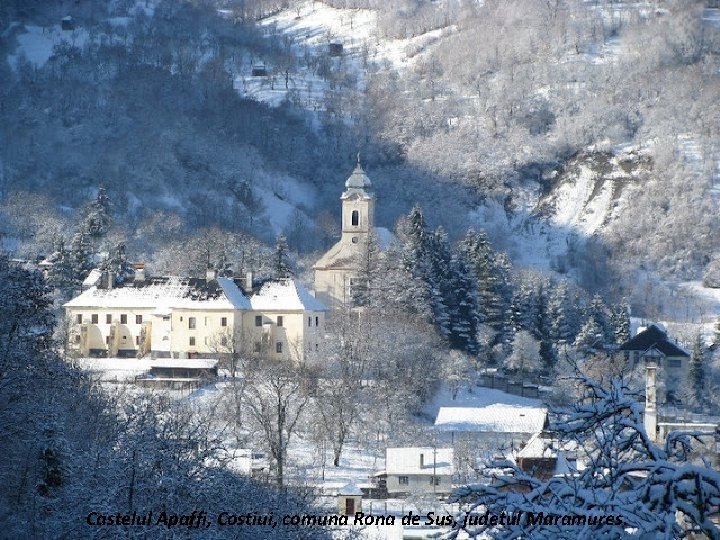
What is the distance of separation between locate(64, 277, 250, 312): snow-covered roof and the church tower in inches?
335

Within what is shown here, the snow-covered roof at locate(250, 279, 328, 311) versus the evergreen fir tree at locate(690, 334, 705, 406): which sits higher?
the snow-covered roof at locate(250, 279, 328, 311)

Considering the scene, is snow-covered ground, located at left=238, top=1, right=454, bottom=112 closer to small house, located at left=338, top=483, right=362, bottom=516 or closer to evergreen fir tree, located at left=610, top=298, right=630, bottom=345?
evergreen fir tree, located at left=610, top=298, right=630, bottom=345

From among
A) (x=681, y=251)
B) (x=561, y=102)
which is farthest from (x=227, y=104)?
(x=681, y=251)

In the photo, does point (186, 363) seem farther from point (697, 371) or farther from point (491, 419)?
point (697, 371)

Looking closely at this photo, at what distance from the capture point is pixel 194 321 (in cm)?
7400

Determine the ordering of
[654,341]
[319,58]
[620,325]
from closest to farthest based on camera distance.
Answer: [654,341] < [620,325] < [319,58]

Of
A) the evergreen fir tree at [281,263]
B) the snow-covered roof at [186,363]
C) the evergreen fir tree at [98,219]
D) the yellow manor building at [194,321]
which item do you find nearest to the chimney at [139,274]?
the yellow manor building at [194,321]

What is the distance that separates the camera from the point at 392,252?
7881cm

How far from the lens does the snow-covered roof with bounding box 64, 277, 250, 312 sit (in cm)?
7438

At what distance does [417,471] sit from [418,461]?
70cm

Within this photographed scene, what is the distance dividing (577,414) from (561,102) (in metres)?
158

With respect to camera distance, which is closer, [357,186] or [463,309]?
[463,309]

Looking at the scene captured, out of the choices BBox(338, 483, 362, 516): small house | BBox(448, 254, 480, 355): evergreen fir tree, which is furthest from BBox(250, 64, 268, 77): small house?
BBox(338, 483, 362, 516): small house

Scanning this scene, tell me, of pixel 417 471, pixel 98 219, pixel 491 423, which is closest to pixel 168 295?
pixel 491 423
